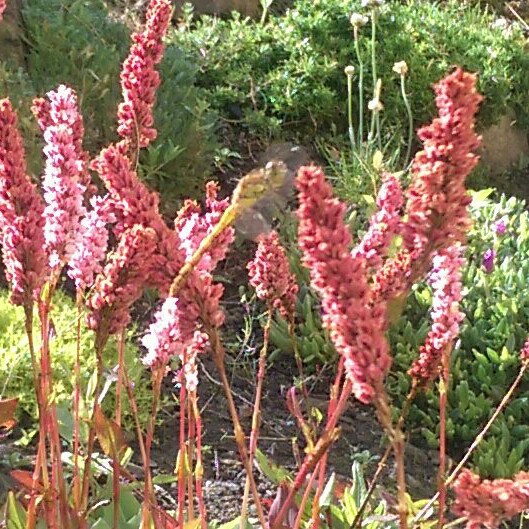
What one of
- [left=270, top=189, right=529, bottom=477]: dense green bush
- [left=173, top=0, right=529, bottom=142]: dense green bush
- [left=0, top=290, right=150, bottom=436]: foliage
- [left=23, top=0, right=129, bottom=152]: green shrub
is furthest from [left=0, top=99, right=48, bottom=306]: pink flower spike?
[left=173, top=0, right=529, bottom=142]: dense green bush

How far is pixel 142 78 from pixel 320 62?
4698mm

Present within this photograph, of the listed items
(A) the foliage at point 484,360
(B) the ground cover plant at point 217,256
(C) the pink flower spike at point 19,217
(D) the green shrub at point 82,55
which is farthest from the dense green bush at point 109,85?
(C) the pink flower spike at point 19,217

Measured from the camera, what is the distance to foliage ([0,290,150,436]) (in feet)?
9.51

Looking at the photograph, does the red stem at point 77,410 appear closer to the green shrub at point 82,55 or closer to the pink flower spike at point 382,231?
the pink flower spike at point 382,231

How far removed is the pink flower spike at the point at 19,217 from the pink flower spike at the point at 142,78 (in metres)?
0.27

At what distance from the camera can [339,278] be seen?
2.91 feet

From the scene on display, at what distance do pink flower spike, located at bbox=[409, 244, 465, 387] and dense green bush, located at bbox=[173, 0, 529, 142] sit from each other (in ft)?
14.2

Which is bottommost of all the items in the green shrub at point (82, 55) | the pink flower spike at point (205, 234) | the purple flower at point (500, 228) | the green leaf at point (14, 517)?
the green leaf at point (14, 517)

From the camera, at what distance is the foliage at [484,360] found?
3484mm

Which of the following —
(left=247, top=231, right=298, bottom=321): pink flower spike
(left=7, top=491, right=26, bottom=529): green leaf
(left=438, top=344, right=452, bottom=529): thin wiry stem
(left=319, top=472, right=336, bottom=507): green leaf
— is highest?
(left=247, top=231, right=298, bottom=321): pink flower spike

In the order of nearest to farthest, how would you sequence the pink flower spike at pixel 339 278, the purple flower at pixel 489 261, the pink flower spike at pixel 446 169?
the pink flower spike at pixel 339 278, the pink flower spike at pixel 446 169, the purple flower at pixel 489 261

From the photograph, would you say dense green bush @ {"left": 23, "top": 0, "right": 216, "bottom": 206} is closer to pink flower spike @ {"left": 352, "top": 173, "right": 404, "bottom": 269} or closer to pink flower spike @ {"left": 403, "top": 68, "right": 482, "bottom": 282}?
pink flower spike @ {"left": 352, "top": 173, "right": 404, "bottom": 269}

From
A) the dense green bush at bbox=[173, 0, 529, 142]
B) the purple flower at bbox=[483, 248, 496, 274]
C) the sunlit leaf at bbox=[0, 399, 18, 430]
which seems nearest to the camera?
the sunlit leaf at bbox=[0, 399, 18, 430]

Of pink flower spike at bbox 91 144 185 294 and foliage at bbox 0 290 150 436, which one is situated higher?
pink flower spike at bbox 91 144 185 294
